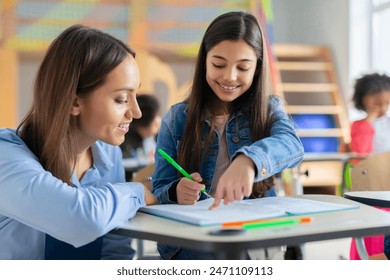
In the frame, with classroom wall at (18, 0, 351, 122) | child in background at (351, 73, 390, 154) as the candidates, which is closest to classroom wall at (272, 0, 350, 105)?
classroom wall at (18, 0, 351, 122)

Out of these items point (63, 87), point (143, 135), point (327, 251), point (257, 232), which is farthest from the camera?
point (143, 135)

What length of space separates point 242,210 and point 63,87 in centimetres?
38

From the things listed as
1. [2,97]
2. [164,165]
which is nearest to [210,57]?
[164,165]

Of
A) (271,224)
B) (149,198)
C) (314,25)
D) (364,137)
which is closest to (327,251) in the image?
(364,137)

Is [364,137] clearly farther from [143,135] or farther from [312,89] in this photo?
[312,89]

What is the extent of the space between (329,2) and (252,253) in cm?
512

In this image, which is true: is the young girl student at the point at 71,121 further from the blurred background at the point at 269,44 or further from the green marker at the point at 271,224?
the blurred background at the point at 269,44

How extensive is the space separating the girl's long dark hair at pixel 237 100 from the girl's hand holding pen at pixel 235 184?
0.35 m

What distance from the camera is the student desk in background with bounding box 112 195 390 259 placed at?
0.79 metres

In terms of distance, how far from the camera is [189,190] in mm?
1153

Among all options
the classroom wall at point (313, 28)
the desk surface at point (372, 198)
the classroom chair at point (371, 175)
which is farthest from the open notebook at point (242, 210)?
the classroom wall at point (313, 28)

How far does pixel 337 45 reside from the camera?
5.66m

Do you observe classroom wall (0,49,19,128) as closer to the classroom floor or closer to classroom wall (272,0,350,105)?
the classroom floor
